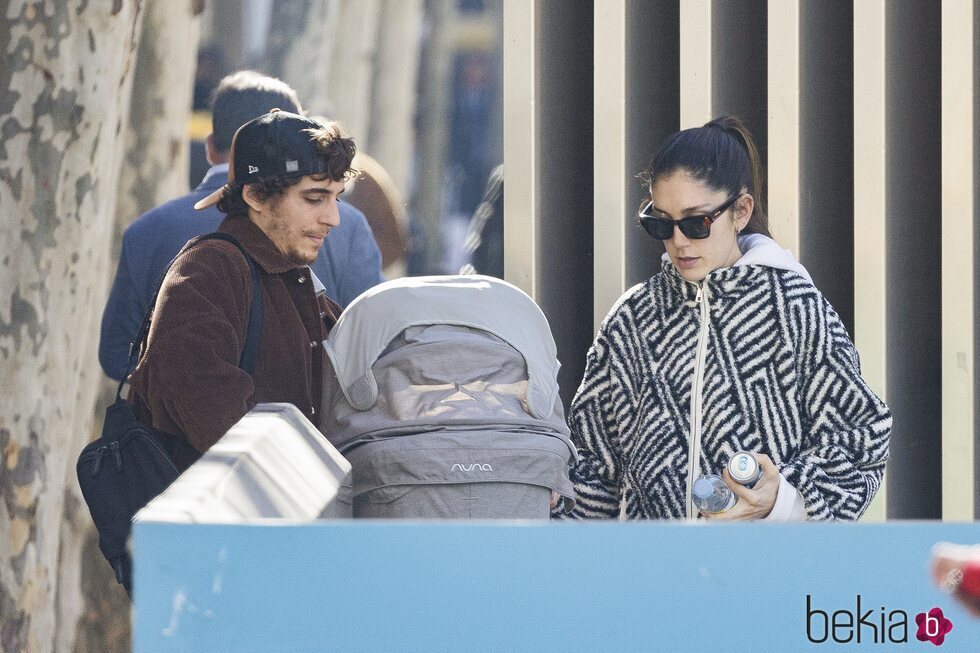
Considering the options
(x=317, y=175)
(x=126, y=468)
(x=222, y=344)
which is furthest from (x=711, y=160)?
(x=126, y=468)

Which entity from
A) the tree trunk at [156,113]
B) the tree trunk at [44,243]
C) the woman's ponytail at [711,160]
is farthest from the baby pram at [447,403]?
the tree trunk at [156,113]

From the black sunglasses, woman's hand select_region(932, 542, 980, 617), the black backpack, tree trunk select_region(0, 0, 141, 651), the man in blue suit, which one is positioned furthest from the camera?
tree trunk select_region(0, 0, 141, 651)

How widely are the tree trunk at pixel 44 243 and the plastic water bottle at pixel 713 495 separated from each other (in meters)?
2.40

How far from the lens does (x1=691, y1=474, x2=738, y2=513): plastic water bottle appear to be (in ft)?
10.7

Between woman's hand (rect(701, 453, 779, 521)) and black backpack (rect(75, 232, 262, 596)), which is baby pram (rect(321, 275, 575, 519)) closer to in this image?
black backpack (rect(75, 232, 262, 596))

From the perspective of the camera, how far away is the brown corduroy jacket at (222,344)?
3184mm

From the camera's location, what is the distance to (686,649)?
201cm

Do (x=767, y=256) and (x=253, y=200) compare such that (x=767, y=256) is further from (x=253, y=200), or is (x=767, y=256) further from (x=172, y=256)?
(x=172, y=256)

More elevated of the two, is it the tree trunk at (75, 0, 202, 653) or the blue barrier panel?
the tree trunk at (75, 0, 202, 653)

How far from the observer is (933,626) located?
1997mm

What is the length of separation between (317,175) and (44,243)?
170cm

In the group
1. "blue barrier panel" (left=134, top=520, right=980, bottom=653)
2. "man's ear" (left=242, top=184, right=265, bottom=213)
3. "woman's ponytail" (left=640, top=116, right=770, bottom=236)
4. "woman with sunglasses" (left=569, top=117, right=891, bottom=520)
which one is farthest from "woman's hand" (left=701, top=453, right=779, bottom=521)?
"blue barrier panel" (left=134, top=520, right=980, bottom=653)

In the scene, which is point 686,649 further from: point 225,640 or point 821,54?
point 821,54

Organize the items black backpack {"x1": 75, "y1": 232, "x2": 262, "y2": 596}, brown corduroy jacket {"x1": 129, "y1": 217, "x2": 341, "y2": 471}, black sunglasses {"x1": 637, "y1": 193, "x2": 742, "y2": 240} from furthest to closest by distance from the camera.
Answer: black sunglasses {"x1": 637, "y1": 193, "x2": 742, "y2": 240}
black backpack {"x1": 75, "y1": 232, "x2": 262, "y2": 596}
brown corduroy jacket {"x1": 129, "y1": 217, "x2": 341, "y2": 471}
